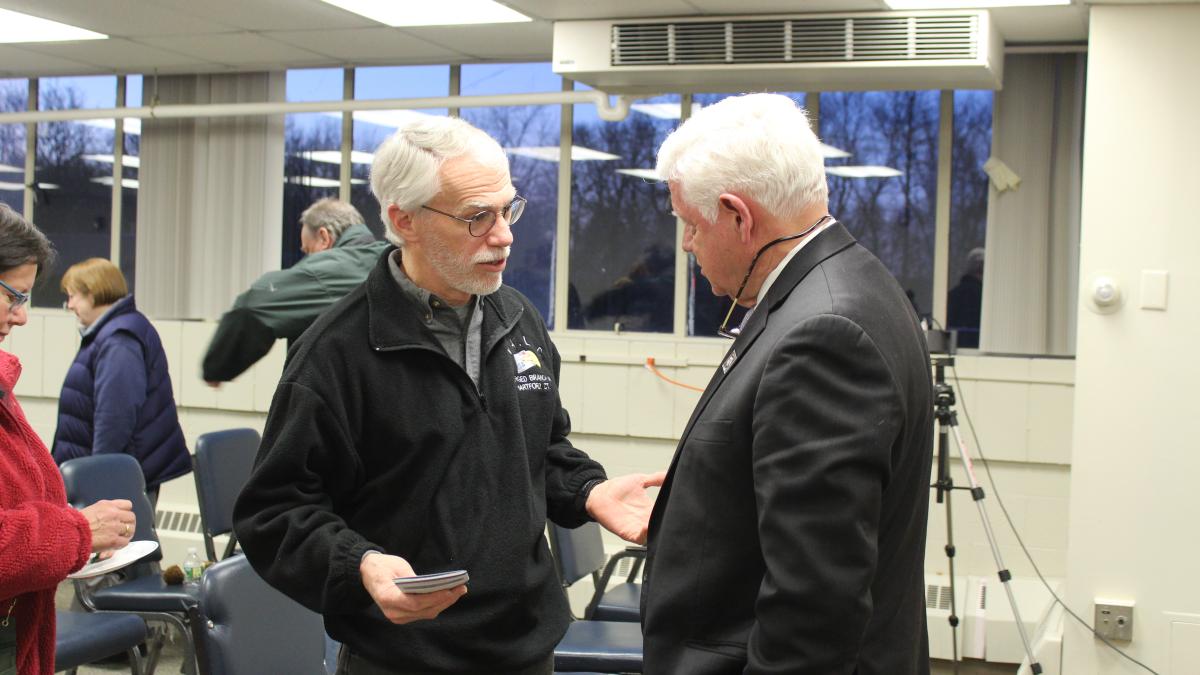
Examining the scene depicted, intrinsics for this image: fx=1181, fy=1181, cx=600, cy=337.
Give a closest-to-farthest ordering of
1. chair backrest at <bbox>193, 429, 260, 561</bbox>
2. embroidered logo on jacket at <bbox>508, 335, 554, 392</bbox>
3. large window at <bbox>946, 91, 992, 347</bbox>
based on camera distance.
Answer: embroidered logo on jacket at <bbox>508, 335, 554, 392</bbox>, chair backrest at <bbox>193, 429, 260, 561</bbox>, large window at <bbox>946, 91, 992, 347</bbox>

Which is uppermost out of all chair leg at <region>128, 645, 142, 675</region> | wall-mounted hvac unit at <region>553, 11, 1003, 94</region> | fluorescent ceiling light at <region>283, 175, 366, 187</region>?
wall-mounted hvac unit at <region>553, 11, 1003, 94</region>

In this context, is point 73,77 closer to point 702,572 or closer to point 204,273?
point 204,273

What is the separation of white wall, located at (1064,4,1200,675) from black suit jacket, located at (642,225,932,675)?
299 centimetres

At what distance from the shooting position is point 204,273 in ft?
21.1

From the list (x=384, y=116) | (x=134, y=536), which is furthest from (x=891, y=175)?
(x=134, y=536)

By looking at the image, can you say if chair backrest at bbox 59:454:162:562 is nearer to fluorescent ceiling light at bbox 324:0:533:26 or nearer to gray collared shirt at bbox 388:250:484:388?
fluorescent ceiling light at bbox 324:0:533:26

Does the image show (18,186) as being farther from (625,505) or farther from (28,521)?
(625,505)

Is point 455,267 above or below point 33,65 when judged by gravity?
below

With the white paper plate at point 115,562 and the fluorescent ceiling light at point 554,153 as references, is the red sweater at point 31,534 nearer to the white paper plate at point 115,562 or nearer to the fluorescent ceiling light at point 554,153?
the white paper plate at point 115,562

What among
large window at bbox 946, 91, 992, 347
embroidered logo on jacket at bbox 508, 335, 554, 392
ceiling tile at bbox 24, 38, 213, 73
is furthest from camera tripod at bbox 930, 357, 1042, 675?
ceiling tile at bbox 24, 38, 213, 73

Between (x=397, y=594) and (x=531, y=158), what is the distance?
179 inches

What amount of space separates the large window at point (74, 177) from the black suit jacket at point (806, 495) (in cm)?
598

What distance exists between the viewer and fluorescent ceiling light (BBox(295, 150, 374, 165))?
629 cm

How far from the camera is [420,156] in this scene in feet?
6.05
